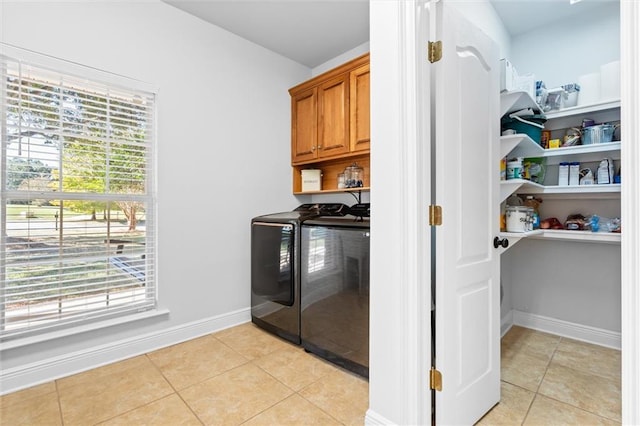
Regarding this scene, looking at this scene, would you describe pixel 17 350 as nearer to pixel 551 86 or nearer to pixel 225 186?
pixel 225 186

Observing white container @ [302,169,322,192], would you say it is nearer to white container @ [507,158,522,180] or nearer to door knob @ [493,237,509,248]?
white container @ [507,158,522,180]

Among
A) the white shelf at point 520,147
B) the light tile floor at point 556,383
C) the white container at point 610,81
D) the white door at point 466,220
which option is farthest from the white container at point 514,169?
the light tile floor at point 556,383

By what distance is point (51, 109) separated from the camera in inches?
77.0

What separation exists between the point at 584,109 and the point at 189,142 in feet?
9.99

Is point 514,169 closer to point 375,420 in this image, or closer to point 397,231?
point 397,231

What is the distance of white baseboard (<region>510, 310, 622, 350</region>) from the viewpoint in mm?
2371

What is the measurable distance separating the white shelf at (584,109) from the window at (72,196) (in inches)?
122

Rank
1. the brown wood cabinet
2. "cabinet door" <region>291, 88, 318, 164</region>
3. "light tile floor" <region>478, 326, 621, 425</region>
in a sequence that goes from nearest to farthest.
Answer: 1. "light tile floor" <region>478, 326, 621, 425</region>
2. the brown wood cabinet
3. "cabinet door" <region>291, 88, 318, 164</region>

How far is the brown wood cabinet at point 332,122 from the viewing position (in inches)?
107

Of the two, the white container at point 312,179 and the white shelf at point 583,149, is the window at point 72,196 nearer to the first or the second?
the white container at point 312,179

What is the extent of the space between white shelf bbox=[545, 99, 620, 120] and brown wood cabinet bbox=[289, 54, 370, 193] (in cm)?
143

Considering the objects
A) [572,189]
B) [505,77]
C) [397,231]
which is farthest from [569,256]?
[397,231]

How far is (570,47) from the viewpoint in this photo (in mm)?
2551
